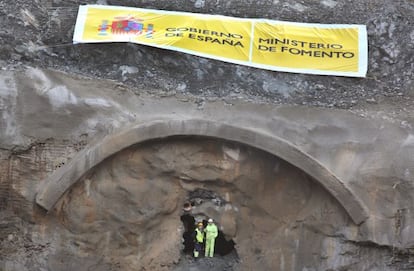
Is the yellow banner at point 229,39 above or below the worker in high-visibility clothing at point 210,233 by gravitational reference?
above

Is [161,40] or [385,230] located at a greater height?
[161,40]

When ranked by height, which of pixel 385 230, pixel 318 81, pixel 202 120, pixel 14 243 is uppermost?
pixel 318 81

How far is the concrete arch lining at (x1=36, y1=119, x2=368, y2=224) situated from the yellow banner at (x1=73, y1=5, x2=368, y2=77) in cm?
129

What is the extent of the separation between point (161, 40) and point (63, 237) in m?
3.27

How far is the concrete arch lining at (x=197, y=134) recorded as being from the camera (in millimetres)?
8016

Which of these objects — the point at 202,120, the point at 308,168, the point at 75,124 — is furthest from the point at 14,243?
the point at 308,168

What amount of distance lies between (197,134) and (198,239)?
1.79 meters

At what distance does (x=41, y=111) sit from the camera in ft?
26.4

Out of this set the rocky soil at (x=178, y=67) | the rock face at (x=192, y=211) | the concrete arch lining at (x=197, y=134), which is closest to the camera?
the concrete arch lining at (x=197, y=134)

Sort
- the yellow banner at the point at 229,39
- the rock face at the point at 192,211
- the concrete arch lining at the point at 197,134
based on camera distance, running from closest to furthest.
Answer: the concrete arch lining at the point at 197,134 → the rock face at the point at 192,211 → the yellow banner at the point at 229,39

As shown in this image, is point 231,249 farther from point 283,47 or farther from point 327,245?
point 283,47

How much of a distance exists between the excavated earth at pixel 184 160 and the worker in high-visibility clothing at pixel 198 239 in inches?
7.3

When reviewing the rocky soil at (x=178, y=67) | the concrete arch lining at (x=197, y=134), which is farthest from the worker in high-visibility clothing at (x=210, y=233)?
the rocky soil at (x=178, y=67)

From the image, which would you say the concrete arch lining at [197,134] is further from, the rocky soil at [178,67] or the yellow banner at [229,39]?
the yellow banner at [229,39]
